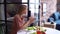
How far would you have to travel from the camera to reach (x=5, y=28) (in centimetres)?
133

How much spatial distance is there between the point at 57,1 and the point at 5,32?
275 inches

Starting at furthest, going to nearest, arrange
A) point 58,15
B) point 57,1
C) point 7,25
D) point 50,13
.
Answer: point 57,1, point 58,15, point 50,13, point 7,25

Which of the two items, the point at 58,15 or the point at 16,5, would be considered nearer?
the point at 16,5

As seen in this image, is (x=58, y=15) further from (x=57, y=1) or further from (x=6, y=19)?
(x=6, y=19)

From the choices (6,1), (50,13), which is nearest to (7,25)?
(6,1)

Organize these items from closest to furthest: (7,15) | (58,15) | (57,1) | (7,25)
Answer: (7,25)
(7,15)
(58,15)
(57,1)

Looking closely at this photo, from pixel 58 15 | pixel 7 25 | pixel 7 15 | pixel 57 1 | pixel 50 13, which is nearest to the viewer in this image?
pixel 7 25

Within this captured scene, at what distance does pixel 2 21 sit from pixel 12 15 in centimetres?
16

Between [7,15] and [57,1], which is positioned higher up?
[57,1]

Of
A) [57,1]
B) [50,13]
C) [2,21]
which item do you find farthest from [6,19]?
[57,1]

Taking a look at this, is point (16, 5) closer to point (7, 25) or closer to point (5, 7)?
point (5, 7)

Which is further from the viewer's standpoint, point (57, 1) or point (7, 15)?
point (57, 1)

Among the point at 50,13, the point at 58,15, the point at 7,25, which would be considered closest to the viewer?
the point at 7,25

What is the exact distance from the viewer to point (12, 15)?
4.87ft
